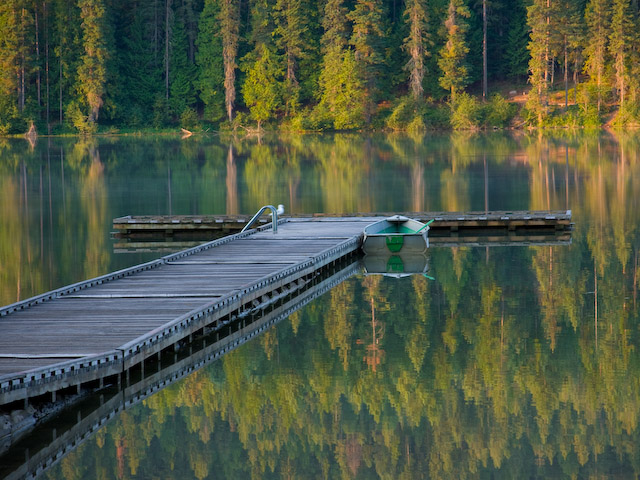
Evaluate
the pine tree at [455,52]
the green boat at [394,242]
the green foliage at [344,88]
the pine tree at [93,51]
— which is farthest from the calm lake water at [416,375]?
the pine tree at [93,51]

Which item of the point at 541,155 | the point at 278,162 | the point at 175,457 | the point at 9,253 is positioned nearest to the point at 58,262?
the point at 9,253

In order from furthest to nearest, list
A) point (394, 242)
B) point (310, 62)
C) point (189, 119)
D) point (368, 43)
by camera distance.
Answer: point (189, 119) → point (310, 62) → point (368, 43) → point (394, 242)

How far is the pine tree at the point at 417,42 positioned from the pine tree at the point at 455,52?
1.39 m

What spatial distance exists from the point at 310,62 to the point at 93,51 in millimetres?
15650

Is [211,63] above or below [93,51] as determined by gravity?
below

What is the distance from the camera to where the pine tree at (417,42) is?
7262 centimetres

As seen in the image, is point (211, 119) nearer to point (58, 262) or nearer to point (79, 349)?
point (58, 262)

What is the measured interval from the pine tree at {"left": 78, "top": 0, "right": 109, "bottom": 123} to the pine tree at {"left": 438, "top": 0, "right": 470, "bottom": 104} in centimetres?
2323

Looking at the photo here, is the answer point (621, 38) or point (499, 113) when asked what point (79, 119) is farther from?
point (621, 38)

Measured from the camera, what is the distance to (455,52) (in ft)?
236

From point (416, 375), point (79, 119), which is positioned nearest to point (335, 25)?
point (79, 119)

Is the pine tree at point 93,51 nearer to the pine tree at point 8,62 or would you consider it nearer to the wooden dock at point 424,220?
the pine tree at point 8,62

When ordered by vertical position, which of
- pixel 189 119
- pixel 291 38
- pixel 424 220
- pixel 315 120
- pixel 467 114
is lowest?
pixel 424 220

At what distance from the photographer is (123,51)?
79.3 metres
